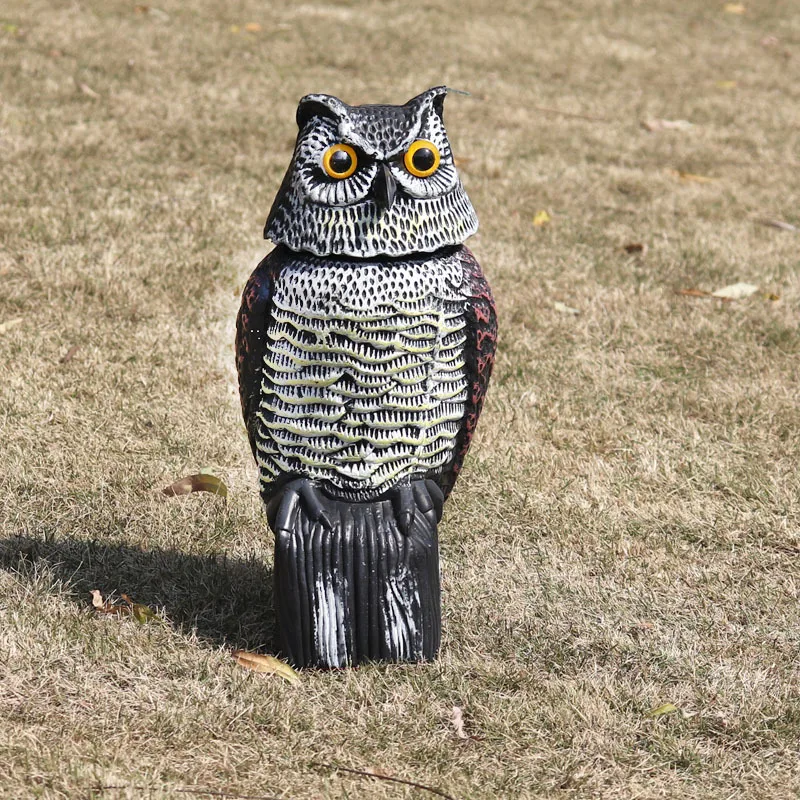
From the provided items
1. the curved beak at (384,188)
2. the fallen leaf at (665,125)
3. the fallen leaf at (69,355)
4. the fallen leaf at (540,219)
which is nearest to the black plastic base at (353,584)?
the curved beak at (384,188)

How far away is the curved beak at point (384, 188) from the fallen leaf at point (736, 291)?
3141 millimetres

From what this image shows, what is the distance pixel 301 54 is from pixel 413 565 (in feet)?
20.7

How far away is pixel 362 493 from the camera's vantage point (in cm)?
288

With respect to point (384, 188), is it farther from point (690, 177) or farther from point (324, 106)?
point (690, 177)

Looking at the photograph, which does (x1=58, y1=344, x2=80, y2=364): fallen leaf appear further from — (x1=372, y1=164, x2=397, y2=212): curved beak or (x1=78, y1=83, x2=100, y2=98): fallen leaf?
(x1=78, y1=83, x2=100, y2=98): fallen leaf

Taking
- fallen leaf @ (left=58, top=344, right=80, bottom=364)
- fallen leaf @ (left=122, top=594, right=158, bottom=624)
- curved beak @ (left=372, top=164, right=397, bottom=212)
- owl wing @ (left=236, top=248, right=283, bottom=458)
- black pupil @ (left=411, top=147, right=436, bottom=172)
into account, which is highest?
black pupil @ (left=411, top=147, right=436, bottom=172)

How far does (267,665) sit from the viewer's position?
292cm

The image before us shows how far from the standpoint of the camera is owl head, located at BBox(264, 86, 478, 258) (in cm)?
261

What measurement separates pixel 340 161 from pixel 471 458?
166cm

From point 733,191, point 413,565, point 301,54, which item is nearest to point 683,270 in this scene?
point 733,191

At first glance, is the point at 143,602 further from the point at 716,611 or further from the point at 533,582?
the point at 716,611

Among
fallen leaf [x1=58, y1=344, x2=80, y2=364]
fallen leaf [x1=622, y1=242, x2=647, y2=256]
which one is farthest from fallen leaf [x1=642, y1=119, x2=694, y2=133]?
fallen leaf [x1=58, y1=344, x2=80, y2=364]

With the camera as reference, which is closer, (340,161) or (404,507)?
(340,161)

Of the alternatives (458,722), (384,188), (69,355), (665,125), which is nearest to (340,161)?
(384,188)
